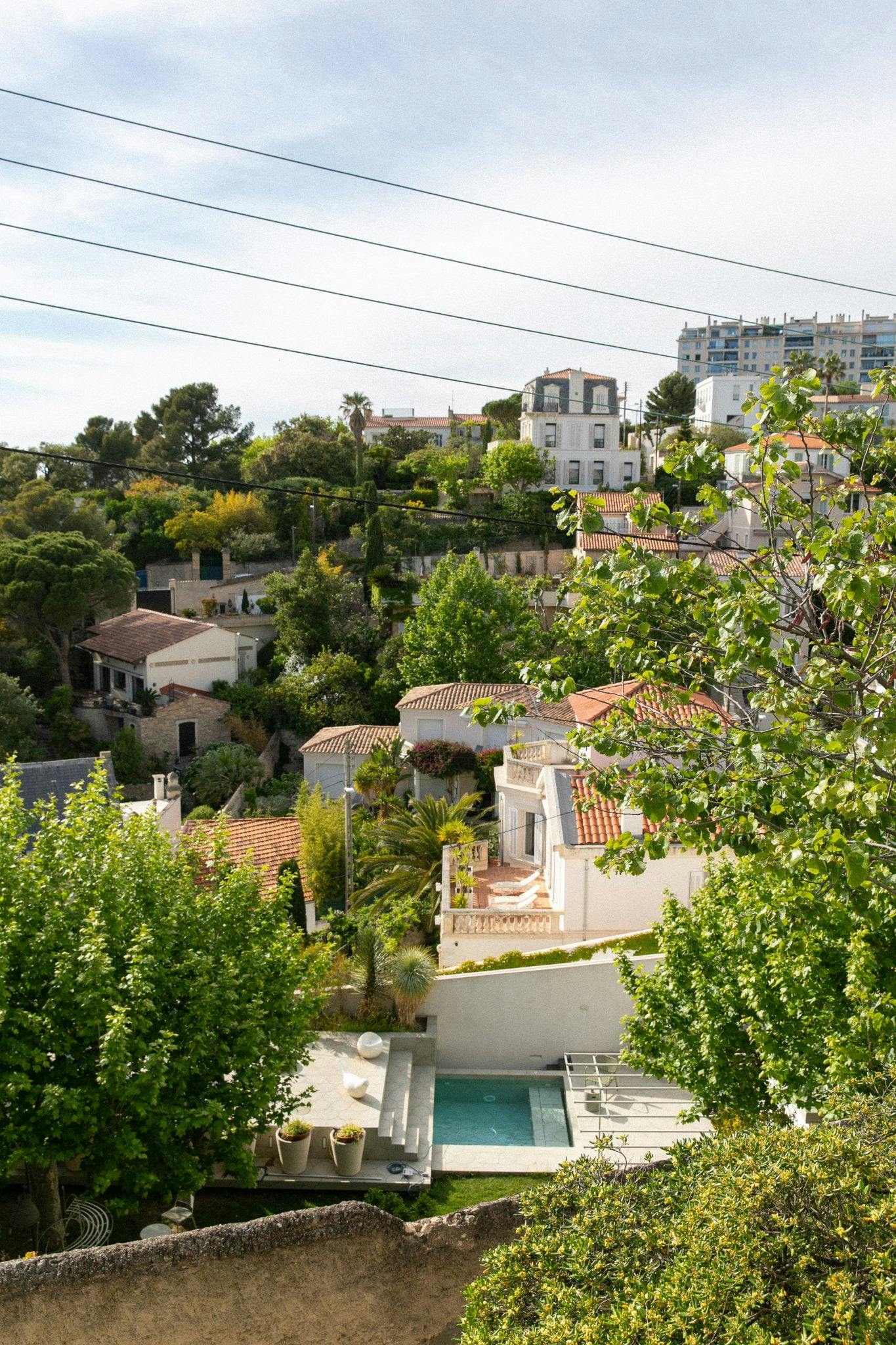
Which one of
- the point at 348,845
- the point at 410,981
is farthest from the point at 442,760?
the point at 410,981

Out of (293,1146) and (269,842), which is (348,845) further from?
(293,1146)

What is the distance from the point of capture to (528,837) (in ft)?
89.5

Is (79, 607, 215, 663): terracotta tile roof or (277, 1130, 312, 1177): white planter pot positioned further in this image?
(79, 607, 215, 663): terracotta tile roof

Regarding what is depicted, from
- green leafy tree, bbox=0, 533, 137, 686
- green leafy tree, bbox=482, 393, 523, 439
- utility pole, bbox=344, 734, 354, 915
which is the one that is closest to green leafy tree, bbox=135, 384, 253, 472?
green leafy tree, bbox=482, 393, 523, 439

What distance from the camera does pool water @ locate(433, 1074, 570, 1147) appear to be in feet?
53.0

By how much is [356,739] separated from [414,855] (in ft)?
32.9

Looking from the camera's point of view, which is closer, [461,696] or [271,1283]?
[271,1283]

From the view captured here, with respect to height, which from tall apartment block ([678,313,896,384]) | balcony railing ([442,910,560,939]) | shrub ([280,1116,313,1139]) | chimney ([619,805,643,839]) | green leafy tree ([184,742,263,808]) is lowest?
green leafy tree ([184,742,263,808])

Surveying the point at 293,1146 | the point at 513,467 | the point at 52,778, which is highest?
the point at 513,467

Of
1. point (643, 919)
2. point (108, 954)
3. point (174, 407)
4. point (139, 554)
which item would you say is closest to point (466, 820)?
point (643, 919)

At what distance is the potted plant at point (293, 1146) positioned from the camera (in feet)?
46.3

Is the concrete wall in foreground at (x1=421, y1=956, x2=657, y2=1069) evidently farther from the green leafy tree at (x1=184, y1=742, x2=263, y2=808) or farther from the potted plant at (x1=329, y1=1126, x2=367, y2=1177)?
the green leafy tree at (x1=184, y1=742, x2=263, y2=808)

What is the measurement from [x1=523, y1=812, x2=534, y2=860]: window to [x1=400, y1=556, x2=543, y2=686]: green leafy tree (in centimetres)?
1188

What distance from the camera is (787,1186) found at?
6035 mm
